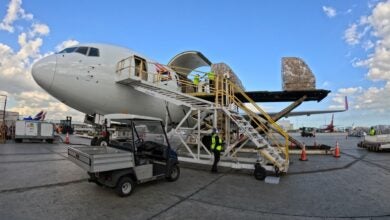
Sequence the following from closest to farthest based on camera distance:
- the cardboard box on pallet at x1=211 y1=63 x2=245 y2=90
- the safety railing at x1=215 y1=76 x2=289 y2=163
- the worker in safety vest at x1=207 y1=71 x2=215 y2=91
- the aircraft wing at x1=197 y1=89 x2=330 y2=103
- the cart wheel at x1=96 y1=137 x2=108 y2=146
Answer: the cart wheel at x1=96 y1=137 x2=108 y2=146 < the safety railing at x1=215 y1=76 x2=289 y2=163 < the worker in safety vest at x1=207 y1=71 x2=215 y2=91 < the aircraft wing at x1=197 y1=89 x2=330 y2=103 < the cardboard box on pallet at x1=211 y1=63 x2=245 y2=90

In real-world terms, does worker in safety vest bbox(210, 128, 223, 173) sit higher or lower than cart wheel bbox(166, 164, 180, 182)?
higher

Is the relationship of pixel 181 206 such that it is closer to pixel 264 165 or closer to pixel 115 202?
pixel 115 202

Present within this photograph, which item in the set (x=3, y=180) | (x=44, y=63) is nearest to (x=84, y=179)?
(x=3, y=180)

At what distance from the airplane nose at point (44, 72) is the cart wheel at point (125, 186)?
5021 mm

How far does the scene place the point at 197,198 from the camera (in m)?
5.82

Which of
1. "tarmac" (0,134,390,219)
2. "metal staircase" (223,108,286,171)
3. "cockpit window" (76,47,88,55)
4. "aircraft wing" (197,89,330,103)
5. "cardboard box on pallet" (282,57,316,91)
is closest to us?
"tarmac" (0,134,390,219)

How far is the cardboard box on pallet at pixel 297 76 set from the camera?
43.1 feet

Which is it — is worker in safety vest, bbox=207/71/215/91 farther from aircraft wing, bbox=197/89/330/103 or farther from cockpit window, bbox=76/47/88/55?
cockpit window, bbox=76/47/88/55

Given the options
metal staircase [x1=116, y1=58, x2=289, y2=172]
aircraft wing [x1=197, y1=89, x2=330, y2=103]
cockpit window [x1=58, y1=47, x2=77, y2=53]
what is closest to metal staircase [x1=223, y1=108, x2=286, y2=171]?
metal staircase [x1=116, y1=58, x2=289, y2=172]

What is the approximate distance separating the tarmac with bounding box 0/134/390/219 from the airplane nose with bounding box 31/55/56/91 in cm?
291

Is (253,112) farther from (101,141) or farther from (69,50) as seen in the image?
(69,50)

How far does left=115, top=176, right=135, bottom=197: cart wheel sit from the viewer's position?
5.66m

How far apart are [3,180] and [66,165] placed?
2.80 meters

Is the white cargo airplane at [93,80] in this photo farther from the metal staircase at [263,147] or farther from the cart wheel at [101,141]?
the metal staircase at [263,147]
